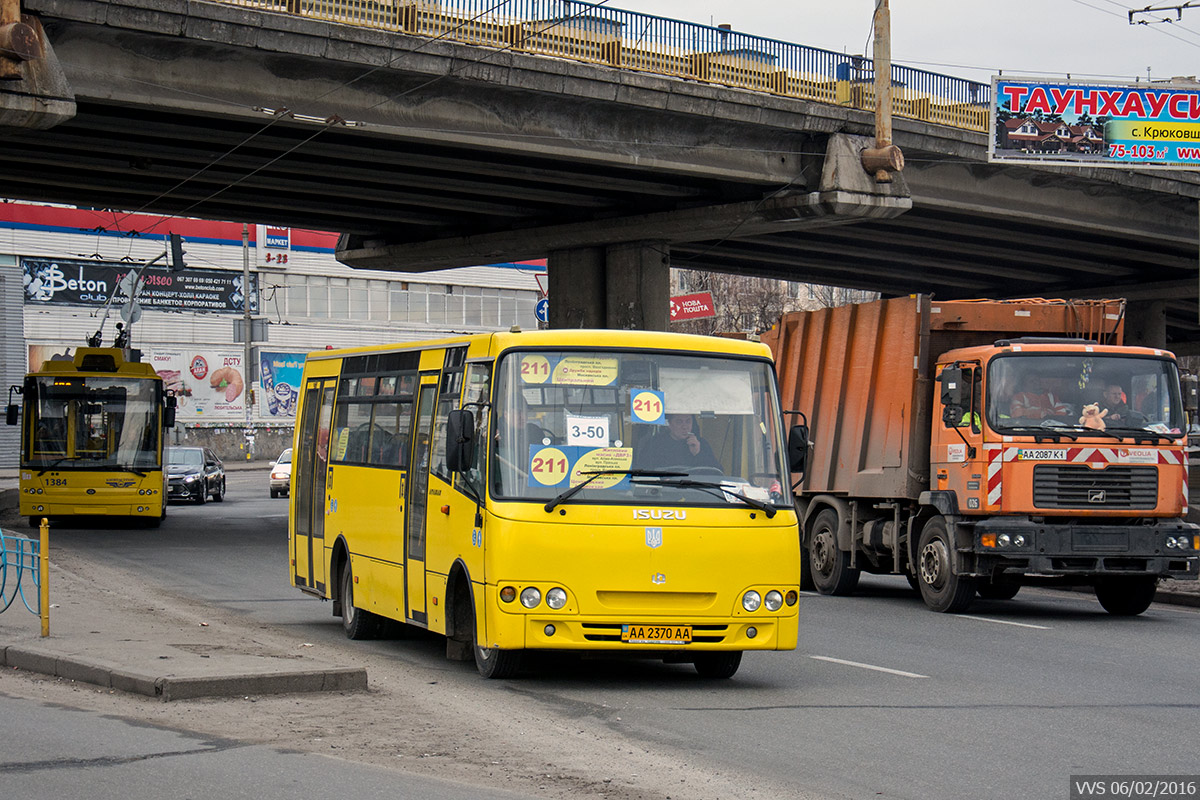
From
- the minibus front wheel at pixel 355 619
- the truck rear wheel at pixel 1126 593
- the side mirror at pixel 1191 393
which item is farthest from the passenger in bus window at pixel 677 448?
the truck rear wheel at pixel 1126 593

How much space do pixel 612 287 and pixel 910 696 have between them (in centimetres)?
2411

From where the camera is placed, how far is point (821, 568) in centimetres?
1938

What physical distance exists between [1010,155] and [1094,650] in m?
18.1

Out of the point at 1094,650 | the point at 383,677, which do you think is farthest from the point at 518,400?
the point at 1094,650

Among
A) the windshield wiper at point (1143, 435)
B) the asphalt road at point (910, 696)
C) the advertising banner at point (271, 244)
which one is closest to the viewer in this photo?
the asphalt road at point (910, 696)

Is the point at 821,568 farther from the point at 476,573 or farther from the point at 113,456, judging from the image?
the point at 113,456

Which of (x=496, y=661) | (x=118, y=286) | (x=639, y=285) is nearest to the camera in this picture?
(x=496, y=661)

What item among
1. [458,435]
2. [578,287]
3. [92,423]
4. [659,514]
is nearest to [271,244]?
[578,287]

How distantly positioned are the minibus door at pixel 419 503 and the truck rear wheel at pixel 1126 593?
27.8 ft

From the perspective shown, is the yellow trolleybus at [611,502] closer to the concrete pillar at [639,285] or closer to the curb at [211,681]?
the curb at [211,681]

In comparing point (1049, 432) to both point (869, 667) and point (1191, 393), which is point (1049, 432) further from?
point (869, 667)

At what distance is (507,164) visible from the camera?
27.8m

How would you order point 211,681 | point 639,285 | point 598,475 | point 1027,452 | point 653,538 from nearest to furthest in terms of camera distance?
point 211,681 < point 653,538 < point 598,475 < point 1027,452 < point 639,285

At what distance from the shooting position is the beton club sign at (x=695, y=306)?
54281mm
